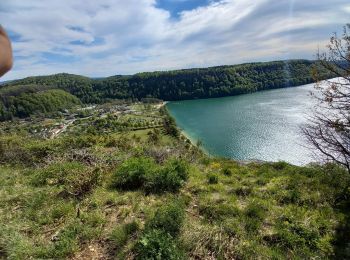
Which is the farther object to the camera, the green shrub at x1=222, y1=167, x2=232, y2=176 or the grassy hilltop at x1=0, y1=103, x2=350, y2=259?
the green shrub at x1=222, y1=167, x2=232, y2=176

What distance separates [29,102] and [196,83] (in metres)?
70.6

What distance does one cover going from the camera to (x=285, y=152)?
37.6 m

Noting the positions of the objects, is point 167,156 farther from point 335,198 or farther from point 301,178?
point 335,198

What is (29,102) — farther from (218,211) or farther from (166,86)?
(218,211)

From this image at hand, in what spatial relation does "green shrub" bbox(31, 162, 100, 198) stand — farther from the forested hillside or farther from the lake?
the forested hillside

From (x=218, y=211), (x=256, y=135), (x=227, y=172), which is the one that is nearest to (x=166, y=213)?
(x=218, y=211)

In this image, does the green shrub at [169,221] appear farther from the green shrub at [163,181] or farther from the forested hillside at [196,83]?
the forested hillside at [196,83]

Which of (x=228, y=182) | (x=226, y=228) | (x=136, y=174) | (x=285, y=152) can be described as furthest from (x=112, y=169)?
(x=285, y=152)

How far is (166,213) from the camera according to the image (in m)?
4.39

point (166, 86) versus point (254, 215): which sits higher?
point (166, 86)

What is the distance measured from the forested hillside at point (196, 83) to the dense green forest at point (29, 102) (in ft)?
58.4

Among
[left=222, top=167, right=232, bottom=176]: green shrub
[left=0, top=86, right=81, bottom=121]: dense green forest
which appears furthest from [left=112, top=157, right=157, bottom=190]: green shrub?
[left=0, top=86, right=81, bottom=121]: dense green forest

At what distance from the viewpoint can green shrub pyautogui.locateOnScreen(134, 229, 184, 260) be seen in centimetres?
365

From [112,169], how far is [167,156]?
219 centimetres
